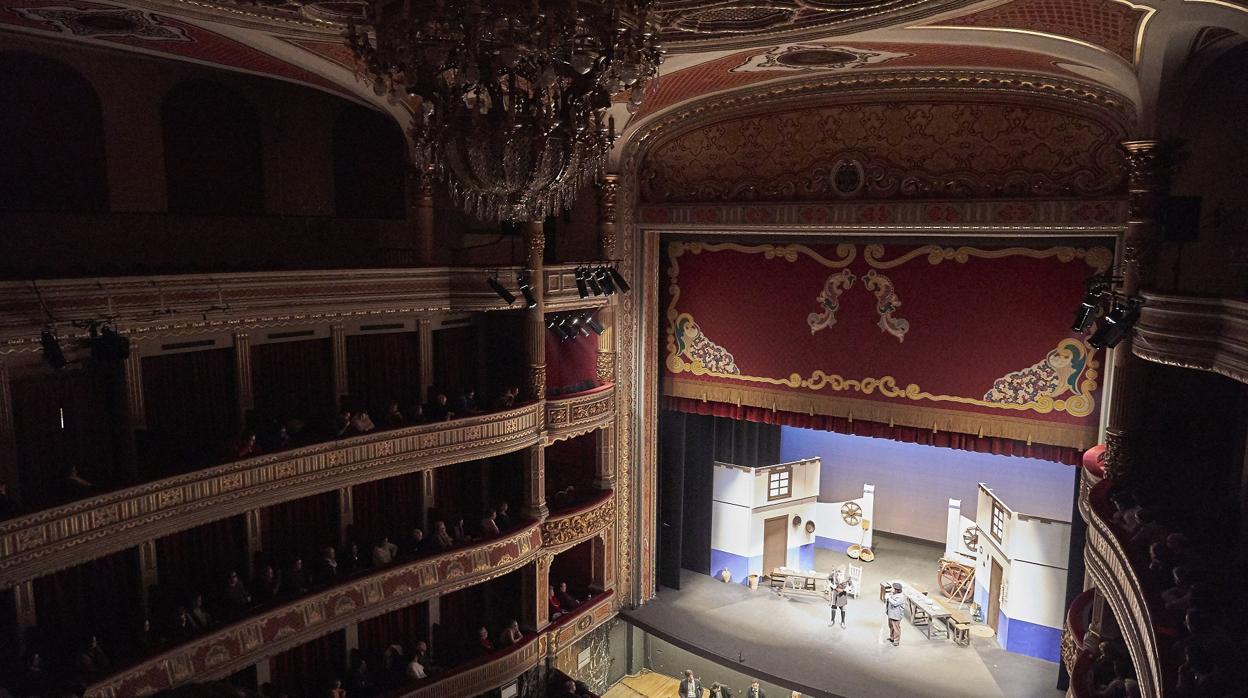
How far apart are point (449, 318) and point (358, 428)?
2582 millimetres

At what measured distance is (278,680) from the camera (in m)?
10.7

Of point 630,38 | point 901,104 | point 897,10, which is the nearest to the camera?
point 630,38

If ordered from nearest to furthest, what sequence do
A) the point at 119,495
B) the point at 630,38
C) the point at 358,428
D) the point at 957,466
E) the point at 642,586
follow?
1. the point at 630,38
2. the point at 119,495
3. the point at 358,428
4. the point at 642,586
5. the point at 957,466

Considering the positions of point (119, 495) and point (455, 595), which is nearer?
point (119, 495)

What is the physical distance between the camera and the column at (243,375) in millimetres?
10477

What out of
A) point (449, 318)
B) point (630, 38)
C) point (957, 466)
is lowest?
point (957, 466)

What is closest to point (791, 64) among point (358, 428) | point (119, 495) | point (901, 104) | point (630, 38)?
point (901, 104)

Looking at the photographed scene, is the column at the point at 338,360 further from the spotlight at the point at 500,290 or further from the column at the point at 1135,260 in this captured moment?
the column at the point at 1135,260

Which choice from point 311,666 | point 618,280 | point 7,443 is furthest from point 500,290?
point 7,443

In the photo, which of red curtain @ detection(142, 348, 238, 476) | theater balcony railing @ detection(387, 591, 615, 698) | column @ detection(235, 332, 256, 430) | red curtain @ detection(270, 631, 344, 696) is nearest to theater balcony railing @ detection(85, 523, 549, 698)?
theater balcony railing @ detection(387, 591, 615, 698)

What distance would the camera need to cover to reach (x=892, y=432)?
12758 millimetres

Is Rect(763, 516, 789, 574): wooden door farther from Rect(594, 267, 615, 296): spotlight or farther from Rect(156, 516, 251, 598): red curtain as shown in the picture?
A: Rect(156, 516, 251, 598): red curtain

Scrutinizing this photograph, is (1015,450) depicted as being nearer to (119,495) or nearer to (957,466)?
(957,466)

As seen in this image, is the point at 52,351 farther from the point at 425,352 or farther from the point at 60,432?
the point at 425,352
